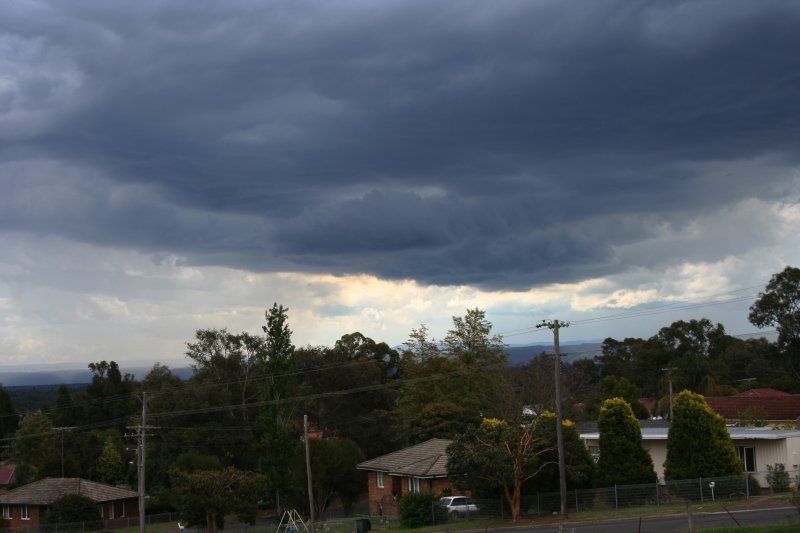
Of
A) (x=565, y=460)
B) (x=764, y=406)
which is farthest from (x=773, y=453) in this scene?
(x=764, y=406)

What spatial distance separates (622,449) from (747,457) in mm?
9432

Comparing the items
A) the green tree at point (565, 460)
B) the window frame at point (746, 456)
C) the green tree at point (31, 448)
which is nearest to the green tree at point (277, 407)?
the green tree at point (565, 460)

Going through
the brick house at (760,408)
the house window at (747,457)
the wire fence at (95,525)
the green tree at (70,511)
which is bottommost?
the wire fence at (95,525)

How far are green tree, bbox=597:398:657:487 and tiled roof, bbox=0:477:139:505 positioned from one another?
1913 inches

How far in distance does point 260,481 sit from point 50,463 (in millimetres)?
45034

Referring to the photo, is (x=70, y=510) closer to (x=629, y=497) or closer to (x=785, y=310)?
(x=629, y=497)

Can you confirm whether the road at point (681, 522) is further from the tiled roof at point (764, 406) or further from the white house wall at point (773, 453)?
the tiled roof at point (764, 406)

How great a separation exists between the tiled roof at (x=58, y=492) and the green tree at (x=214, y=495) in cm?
2388

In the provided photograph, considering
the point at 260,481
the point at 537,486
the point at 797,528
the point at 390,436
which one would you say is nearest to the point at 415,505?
the point at 537,486

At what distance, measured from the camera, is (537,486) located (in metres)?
47.8

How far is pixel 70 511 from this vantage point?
238 feet

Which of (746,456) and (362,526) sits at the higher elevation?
(746,456)

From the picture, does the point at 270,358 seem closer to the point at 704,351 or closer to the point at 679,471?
the point at 679,471

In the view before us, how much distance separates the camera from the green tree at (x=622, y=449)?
46656mm
